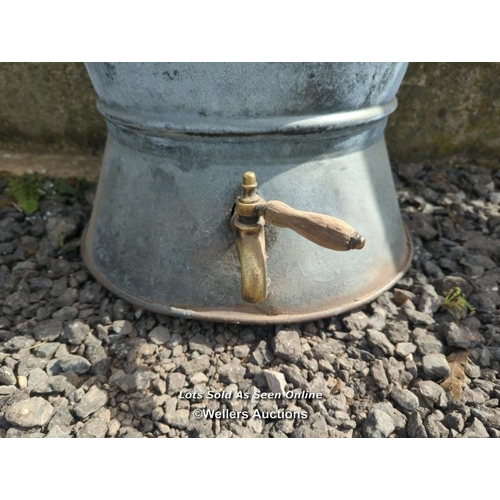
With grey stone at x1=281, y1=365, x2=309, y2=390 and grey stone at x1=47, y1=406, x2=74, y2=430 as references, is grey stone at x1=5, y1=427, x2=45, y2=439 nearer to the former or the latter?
grey stone at x1=47, y1=406, x2=74, y2=430

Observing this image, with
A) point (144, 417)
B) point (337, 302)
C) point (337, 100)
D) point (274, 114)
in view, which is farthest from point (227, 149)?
point (144, 417)

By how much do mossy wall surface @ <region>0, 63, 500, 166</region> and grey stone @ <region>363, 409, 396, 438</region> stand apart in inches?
52.9

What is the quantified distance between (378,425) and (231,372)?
0.36m

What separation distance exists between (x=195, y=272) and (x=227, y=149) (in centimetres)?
32

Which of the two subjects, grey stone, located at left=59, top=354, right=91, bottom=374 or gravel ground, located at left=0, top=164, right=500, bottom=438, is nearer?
gravel ground, located at left=0, top=164, right=500, bottom=438

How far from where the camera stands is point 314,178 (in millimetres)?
1114

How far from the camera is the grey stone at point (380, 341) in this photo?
1.19 m

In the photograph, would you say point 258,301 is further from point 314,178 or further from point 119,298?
point 119,298

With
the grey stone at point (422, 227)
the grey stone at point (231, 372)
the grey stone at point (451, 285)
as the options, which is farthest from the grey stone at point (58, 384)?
the grey stone at point (422, 227)

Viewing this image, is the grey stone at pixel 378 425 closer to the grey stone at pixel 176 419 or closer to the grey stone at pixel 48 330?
the grey stone at pixel 176 419

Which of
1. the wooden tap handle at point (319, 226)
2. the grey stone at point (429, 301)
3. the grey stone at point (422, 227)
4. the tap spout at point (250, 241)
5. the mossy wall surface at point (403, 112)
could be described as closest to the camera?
the wooden tap handle at point (319, 226)

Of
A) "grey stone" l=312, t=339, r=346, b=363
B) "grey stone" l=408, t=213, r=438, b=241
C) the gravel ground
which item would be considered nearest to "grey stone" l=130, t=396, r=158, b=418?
the gravel ground

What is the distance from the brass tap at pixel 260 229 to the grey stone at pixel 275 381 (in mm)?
184

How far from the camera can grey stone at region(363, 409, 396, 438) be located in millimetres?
1024
